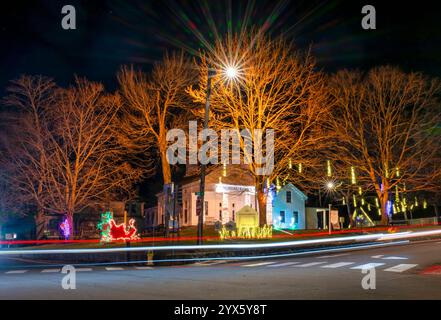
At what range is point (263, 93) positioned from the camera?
32.1 metres

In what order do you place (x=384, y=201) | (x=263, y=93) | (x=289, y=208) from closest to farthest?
(x=263, y=93) → (x=384, y=201) → (x=289, y=208)

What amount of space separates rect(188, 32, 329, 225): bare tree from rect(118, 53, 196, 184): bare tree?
4920 millimetres

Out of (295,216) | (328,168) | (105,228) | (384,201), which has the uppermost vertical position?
(328,168)

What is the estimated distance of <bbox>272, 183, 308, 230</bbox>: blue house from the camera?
56.8 meters

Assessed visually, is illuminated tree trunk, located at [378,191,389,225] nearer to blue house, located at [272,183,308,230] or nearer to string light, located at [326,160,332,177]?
string light, located at [326,160,332,177]

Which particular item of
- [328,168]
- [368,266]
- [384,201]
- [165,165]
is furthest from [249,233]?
[384,201]

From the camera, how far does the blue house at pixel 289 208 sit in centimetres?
5681

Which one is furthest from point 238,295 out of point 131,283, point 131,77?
point 131,77

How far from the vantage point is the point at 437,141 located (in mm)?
41844

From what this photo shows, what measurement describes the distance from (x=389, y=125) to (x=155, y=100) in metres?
20.2

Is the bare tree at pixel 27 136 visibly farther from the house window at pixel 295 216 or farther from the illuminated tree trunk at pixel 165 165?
the house window at pixel 295 216

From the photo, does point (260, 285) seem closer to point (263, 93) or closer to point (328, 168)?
Result: point (263, 93)

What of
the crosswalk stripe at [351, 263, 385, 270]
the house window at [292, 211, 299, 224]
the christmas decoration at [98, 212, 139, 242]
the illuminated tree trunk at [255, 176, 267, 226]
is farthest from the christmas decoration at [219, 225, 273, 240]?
the house window at [292, 211, 299, 224]

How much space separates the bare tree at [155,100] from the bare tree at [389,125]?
13.4 meters
